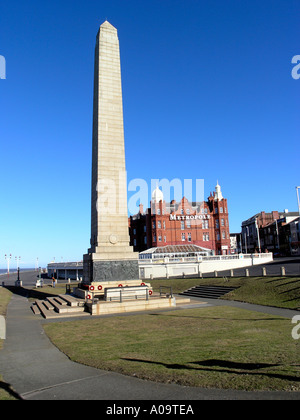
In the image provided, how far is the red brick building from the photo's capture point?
7281 centimetres

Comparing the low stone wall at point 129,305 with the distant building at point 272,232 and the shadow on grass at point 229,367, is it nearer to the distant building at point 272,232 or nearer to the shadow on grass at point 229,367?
the shadow on grass at point 229,367

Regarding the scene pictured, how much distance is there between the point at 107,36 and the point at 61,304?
2097 cm

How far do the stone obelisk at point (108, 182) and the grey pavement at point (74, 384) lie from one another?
1183 cm

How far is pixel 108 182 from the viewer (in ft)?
78.4

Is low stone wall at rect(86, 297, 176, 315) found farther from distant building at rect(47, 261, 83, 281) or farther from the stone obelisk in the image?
distant building at rect(47, 261, 83, 281)

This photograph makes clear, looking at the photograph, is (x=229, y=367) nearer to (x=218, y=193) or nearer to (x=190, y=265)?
(x=190, y=265)

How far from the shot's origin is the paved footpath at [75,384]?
6469 mm

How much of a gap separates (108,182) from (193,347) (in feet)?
51.3

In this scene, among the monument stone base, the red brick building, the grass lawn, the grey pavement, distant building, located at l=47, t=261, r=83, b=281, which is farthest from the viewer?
the red brick building

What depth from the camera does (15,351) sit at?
1127 cm

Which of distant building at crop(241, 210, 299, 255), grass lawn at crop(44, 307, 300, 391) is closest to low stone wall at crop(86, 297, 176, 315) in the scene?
grass lawn at crop(44, 307, 300, 391)

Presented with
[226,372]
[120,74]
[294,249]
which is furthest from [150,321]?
[294,249]

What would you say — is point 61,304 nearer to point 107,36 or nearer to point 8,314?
point 8,314

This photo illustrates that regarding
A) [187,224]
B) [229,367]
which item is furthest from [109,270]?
[187,224]
